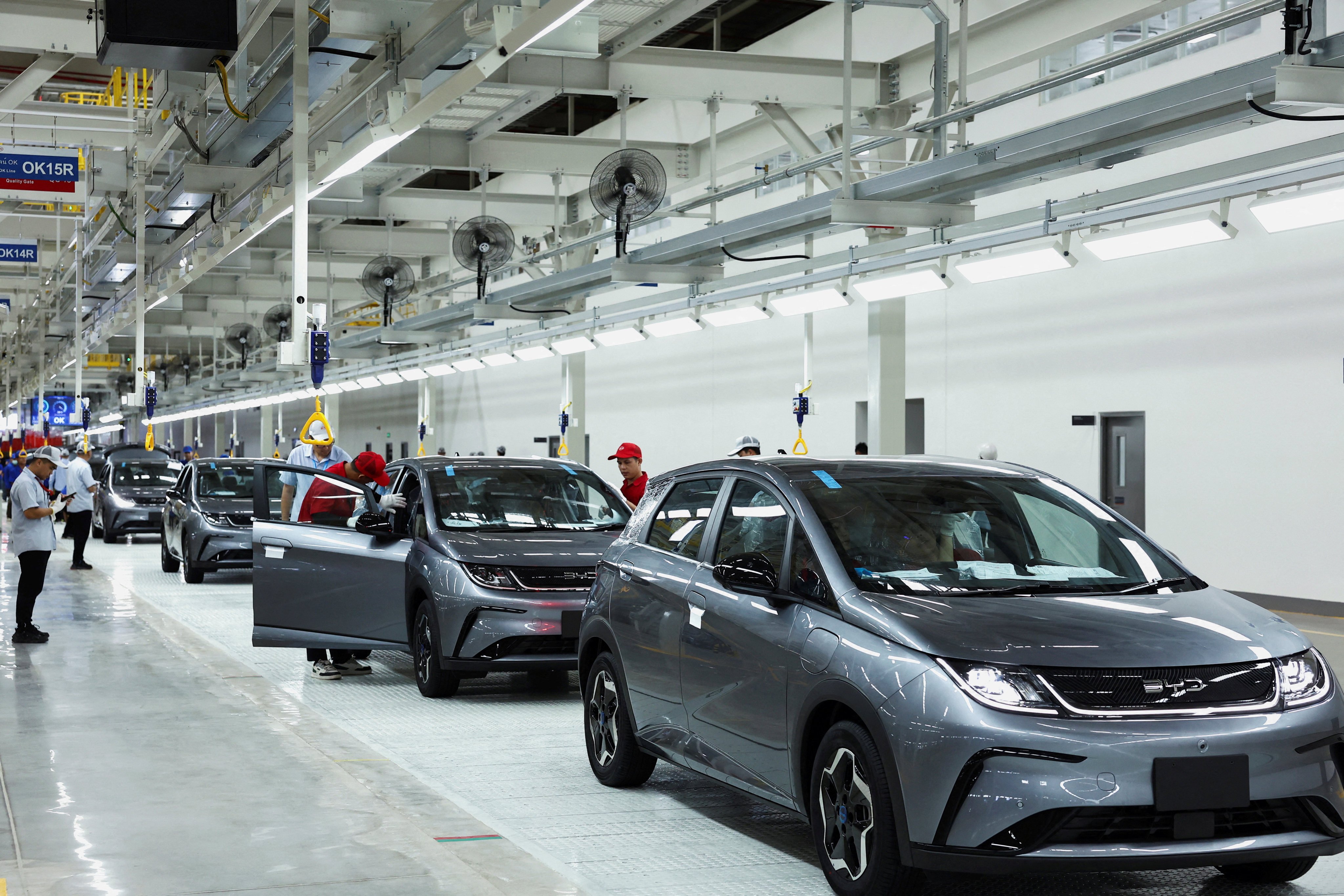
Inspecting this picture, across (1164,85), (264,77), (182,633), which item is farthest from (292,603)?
(1164,85)

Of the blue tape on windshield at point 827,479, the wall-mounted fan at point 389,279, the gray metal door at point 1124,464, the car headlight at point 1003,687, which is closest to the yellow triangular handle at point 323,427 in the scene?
the wall-mounted fan at point 389,279

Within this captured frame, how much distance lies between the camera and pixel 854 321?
67.7 feet

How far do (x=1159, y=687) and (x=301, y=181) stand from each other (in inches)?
365

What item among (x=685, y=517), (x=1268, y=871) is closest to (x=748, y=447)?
(x=685, y=517)

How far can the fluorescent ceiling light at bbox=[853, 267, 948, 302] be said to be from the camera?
11.7 metres

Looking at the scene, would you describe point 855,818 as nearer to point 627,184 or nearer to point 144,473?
point 627,184

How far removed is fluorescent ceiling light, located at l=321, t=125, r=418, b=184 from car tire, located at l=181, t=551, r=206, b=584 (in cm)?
726

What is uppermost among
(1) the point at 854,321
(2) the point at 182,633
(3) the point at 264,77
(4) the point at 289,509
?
(3) the point at 264,77

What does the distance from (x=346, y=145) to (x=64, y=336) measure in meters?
27.9

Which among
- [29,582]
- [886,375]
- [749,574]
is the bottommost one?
[29,582]

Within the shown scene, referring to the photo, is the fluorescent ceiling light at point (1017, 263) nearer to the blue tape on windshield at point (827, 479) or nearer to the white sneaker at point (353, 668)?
the white sneaker at point (353, 668)

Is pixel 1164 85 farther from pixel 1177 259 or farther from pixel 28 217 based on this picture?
pixel 28 217

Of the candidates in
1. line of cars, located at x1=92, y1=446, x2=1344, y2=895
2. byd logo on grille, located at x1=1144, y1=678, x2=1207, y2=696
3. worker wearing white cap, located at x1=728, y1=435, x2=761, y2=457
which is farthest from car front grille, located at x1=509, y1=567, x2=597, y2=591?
byd logo on grille, located at x1=1144, y1=678, x2=1207, y2=696

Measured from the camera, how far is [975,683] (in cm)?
402
